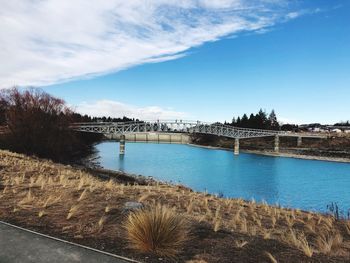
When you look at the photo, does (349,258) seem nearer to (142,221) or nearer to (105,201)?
(142,221)

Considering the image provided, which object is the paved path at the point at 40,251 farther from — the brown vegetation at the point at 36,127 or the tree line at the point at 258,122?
the tree line at the point at 258,122

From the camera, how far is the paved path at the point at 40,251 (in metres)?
7.23

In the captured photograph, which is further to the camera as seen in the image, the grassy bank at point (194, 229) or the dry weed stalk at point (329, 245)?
the dry weed stalk at point (329, 245)

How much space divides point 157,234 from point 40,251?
8.09 ft

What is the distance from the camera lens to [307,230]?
11352mm

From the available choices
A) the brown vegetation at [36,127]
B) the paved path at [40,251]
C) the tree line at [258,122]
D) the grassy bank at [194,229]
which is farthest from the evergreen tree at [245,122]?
the paved path at [40,251]

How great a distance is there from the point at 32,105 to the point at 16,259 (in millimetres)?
62537

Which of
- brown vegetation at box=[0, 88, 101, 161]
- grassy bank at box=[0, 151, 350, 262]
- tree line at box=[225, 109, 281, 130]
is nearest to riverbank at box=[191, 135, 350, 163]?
tree line at box=[225, 109, 281, 130]

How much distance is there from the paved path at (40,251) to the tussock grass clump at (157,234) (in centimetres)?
86

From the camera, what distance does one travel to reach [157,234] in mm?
8117

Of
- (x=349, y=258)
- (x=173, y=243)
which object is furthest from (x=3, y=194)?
(x=349, y=258)

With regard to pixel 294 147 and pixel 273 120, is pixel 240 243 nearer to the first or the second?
pixel 294 147

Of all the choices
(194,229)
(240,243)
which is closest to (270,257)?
(240,243)

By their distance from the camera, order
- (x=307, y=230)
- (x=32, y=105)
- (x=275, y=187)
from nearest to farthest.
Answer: (x=307, y=230), (x=275, y=187), (x=32, y=105)
